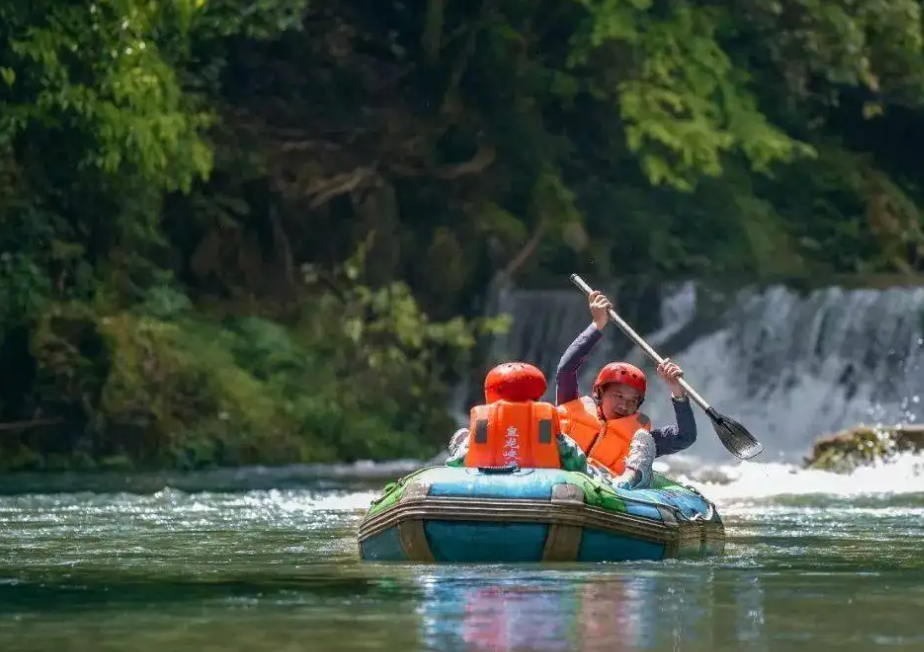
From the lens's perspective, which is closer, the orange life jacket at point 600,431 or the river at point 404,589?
the river at point 404,589

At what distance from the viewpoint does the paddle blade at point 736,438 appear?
1783 centimetres

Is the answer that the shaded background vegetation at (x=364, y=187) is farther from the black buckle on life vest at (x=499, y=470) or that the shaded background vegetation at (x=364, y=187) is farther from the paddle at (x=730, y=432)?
the black buckle on life vest at (x=499, y=470)

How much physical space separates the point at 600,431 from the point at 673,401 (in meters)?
0.63

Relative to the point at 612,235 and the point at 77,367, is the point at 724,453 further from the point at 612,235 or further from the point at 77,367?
the point at 77,367

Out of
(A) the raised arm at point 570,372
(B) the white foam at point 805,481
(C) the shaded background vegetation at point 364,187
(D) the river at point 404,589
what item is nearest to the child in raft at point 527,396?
(D) the river at point 404,589

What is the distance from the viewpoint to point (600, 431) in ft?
54.6

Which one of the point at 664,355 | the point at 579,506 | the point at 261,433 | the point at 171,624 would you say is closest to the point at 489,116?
the point at 664,355

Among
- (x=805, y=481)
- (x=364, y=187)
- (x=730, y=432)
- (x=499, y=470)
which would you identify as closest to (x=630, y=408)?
(x=499, y=470)

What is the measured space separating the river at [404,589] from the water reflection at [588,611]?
0.02 meters

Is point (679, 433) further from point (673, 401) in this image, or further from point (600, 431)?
point (600, 431)

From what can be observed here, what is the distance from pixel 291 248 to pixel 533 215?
2971 millimetres

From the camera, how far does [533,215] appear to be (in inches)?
1248

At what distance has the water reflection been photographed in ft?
38.7

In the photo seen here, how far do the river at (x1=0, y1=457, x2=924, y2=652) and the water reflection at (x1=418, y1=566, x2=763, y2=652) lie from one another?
2cm
